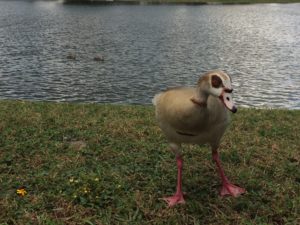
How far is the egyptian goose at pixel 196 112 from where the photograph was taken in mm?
5801

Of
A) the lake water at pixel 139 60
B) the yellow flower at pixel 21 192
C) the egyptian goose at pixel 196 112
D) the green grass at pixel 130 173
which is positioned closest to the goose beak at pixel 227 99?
the egyptian goose at pixel 196 112

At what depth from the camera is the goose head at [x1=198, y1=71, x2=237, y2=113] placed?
557cm

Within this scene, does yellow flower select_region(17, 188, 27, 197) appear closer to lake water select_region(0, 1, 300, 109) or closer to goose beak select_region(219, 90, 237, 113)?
goose beak select_region(219, 90, 237, 113)

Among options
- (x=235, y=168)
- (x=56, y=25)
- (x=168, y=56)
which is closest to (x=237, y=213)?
(x=235, y=168)

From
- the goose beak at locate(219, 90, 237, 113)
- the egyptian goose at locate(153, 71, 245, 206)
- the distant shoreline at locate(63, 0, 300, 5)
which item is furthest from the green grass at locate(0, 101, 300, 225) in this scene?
the distant shoreline at locate(63, 0, 300, 5)

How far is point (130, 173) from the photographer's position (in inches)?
323

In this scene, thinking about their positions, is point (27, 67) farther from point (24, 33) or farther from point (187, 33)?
point (187, 33)

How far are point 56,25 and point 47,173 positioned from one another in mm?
62962

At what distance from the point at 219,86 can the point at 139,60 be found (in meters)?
33.2

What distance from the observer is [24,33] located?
55750 mm

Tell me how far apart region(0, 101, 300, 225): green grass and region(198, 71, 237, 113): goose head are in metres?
2.20

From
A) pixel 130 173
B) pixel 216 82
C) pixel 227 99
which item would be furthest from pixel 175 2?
pixel 227 99

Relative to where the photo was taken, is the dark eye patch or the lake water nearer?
the dark eye patch

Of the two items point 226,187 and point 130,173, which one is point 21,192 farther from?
point 226,187
